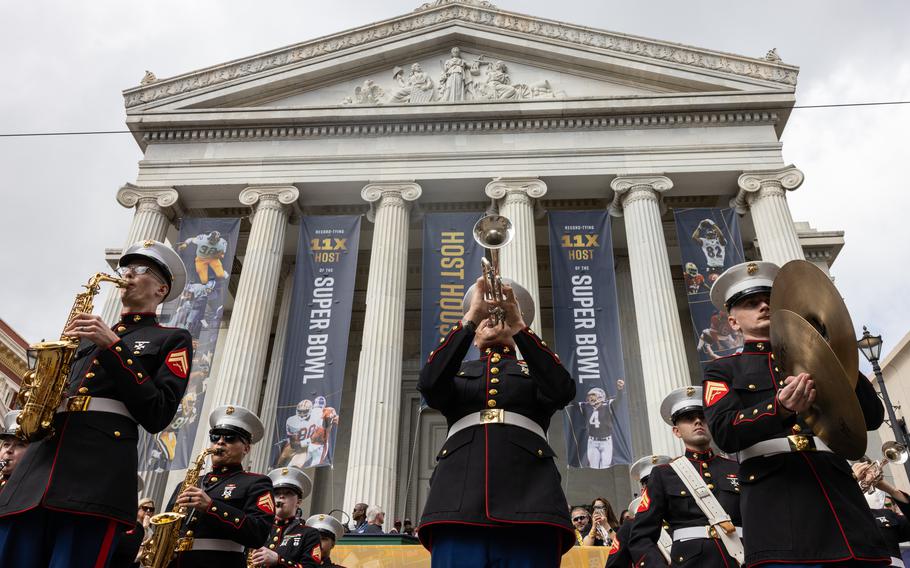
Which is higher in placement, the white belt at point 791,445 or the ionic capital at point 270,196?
the ionic capital at point 270,196

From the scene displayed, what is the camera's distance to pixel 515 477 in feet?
11.6

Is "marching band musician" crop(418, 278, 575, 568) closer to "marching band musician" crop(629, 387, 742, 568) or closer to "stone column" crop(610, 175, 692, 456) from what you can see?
"marching band musician" crop(629, 387, 742, 568)

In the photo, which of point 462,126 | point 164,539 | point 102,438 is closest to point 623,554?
point 164,539

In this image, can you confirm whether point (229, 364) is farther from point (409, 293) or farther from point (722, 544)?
point (722, 544)

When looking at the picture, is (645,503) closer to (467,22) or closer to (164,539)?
(164,539)

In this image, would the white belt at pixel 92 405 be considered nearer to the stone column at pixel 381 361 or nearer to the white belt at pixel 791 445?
the white belt at pixel 791 445

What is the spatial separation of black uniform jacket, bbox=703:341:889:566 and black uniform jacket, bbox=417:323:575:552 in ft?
2.78

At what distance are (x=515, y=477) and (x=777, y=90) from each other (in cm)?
1858

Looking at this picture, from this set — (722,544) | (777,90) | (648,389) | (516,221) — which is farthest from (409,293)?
(722,544)

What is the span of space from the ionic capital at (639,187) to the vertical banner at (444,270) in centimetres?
394

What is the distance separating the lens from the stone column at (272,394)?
55.3ft

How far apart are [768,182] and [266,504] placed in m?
Result: 16.8

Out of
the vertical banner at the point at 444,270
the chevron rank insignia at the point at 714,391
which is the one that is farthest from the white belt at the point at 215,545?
the vertical banner at the point at 444,270

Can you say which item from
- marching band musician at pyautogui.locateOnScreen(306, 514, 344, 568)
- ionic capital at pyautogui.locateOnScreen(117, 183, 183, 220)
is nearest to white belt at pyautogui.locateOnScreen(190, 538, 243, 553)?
marching band musician at pyautogui.locateOnScreen(306, 514, 344, 568)
